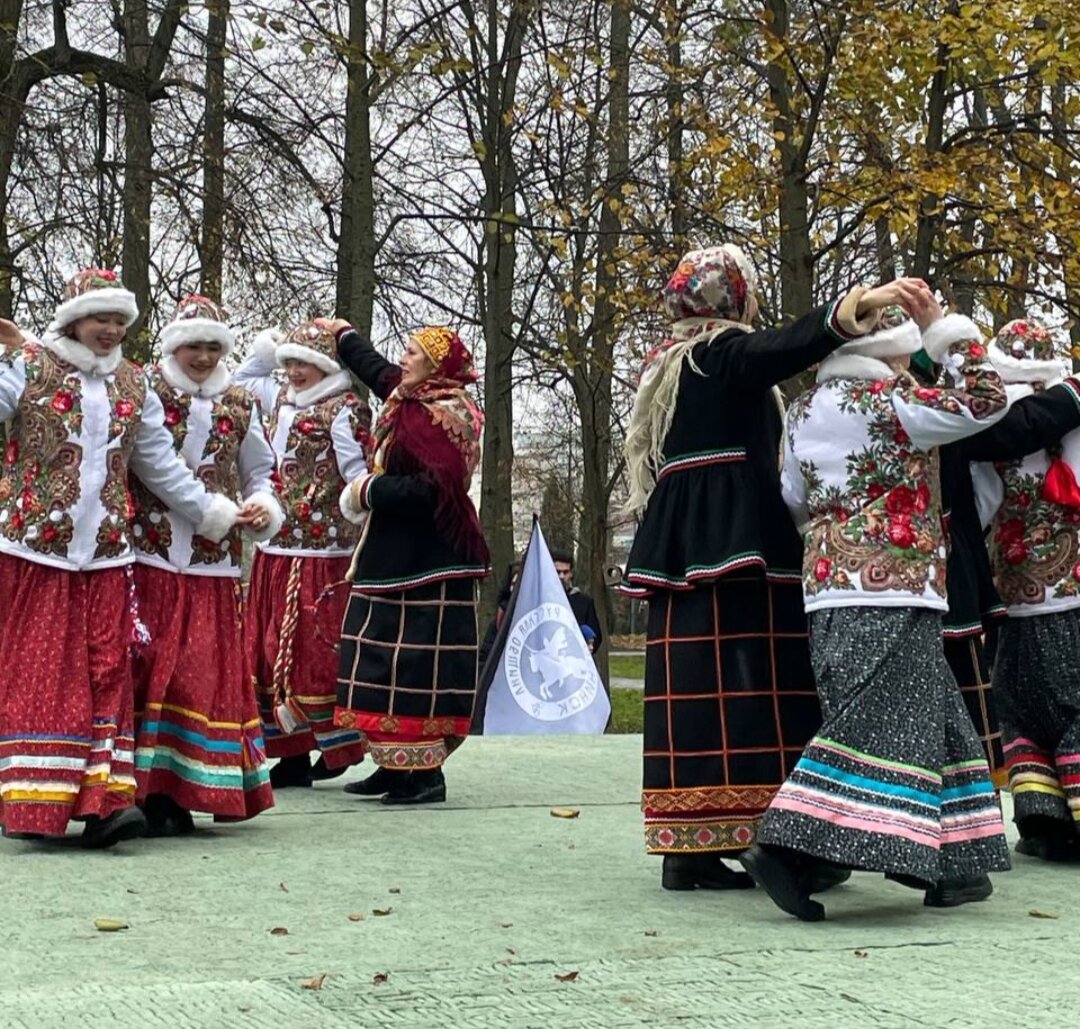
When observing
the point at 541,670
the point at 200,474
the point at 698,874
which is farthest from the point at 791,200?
the point at 698,874

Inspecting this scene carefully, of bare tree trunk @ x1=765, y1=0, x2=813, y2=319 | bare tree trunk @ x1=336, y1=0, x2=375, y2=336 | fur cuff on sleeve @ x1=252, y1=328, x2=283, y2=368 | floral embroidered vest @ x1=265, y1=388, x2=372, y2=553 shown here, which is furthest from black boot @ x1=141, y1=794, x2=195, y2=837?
bare tree trunk @ x1=765, y1=0, x2=813, y2=319

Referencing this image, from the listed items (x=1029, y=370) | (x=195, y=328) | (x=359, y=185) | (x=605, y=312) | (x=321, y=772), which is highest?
(x=359, y=185)

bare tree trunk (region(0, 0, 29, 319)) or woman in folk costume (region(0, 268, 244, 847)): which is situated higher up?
bare tree trunk (region(0, 0, 29, 319))

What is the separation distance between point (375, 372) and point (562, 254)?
5.67 metres

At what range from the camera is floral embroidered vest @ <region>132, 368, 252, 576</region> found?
7090 millimetres

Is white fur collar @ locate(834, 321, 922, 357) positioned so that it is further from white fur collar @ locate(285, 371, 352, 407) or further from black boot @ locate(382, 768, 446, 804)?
white fur collar @ locate(285, 371, 352, 407)

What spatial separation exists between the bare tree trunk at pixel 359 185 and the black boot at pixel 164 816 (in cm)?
640

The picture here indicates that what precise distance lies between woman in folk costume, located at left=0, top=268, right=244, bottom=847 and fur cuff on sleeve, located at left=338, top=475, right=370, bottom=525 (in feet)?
4.61

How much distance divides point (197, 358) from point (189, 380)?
0.09 m

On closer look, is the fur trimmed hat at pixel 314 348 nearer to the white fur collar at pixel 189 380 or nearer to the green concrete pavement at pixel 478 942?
the white fur collar at pixel 189 380

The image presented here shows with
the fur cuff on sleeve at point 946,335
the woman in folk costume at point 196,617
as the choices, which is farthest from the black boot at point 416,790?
the fur cuff on sleeve at point 946,335

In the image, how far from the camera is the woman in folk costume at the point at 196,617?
23.1ft

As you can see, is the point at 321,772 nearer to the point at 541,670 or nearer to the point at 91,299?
the point at 91,299

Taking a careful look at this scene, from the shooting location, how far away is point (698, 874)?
5898 millimetres
